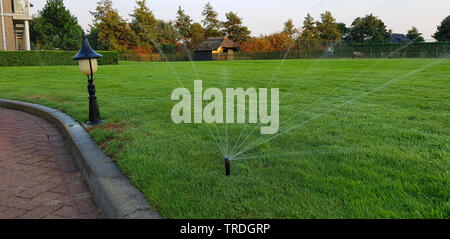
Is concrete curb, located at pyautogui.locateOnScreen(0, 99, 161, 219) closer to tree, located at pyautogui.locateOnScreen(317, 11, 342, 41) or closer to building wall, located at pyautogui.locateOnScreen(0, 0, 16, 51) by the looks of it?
building wall, located at pyautogui.locateOnScreen(0, 0, 16, 51)

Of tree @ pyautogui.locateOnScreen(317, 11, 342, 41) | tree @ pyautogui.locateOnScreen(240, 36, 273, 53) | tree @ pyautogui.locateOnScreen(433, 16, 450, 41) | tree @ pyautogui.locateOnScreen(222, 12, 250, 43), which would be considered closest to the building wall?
tree @ pyautogui.locateOnScreen(240, 36, 273, 53)

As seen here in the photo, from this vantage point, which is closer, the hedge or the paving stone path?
the paving stone path

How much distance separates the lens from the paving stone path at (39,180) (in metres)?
2.32

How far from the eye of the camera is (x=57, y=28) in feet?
129

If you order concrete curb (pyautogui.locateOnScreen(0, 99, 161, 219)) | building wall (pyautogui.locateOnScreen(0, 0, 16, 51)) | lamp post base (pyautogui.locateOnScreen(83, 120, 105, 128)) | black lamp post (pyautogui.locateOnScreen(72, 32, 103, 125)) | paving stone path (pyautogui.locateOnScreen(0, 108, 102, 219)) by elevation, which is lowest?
paving stone path (pyautogui.locateOnScreen(0, 108, 102, 219))

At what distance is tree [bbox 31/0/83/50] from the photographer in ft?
125

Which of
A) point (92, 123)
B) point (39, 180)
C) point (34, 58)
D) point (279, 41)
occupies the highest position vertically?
point (279, 41)

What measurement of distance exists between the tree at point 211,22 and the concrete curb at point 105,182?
Result: 54.5 m

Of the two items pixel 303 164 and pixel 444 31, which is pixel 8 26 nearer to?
pixel 303 164

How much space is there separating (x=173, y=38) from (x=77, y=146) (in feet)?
131

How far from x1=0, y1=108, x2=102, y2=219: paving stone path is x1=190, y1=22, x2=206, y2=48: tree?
5259cm

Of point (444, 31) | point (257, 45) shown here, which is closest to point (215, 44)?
point (257, 45)

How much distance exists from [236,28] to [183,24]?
959 centimetres
